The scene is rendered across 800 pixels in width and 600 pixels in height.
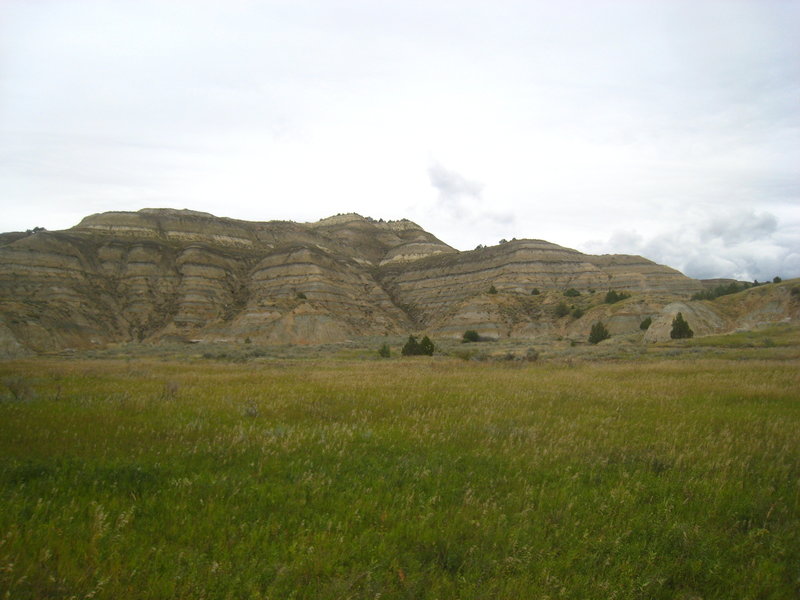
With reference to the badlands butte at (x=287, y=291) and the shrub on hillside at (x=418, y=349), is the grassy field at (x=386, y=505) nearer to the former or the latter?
the shrub on hillside at (x=418, y=349)

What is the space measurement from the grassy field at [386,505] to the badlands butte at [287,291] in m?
49.3

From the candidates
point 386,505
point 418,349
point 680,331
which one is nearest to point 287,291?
point 418,349

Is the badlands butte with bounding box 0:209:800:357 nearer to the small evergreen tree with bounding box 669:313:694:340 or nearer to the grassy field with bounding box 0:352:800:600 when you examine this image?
the small evergreen tree with bounding box 669:313:694:340

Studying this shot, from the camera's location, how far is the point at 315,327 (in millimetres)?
79438

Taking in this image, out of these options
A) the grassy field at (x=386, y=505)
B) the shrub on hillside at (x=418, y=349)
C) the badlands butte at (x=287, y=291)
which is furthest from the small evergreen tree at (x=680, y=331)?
the grassy field at (x=386, y=505)

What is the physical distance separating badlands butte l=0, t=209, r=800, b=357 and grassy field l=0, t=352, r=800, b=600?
4931cm

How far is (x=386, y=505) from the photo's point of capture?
4645mm

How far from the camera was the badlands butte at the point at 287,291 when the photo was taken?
62.6 m

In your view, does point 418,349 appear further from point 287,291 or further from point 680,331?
point 287,291

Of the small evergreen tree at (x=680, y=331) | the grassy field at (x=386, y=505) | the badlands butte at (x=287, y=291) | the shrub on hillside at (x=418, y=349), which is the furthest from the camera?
the badlands butte at (x=287, y=291)

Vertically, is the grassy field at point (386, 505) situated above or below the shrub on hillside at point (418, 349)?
above

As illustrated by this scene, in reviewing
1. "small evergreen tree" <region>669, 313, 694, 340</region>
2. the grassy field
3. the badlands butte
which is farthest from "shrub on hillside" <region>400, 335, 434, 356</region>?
the grassy field

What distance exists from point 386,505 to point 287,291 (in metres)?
91.1

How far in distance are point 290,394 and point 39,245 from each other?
97.7 m
